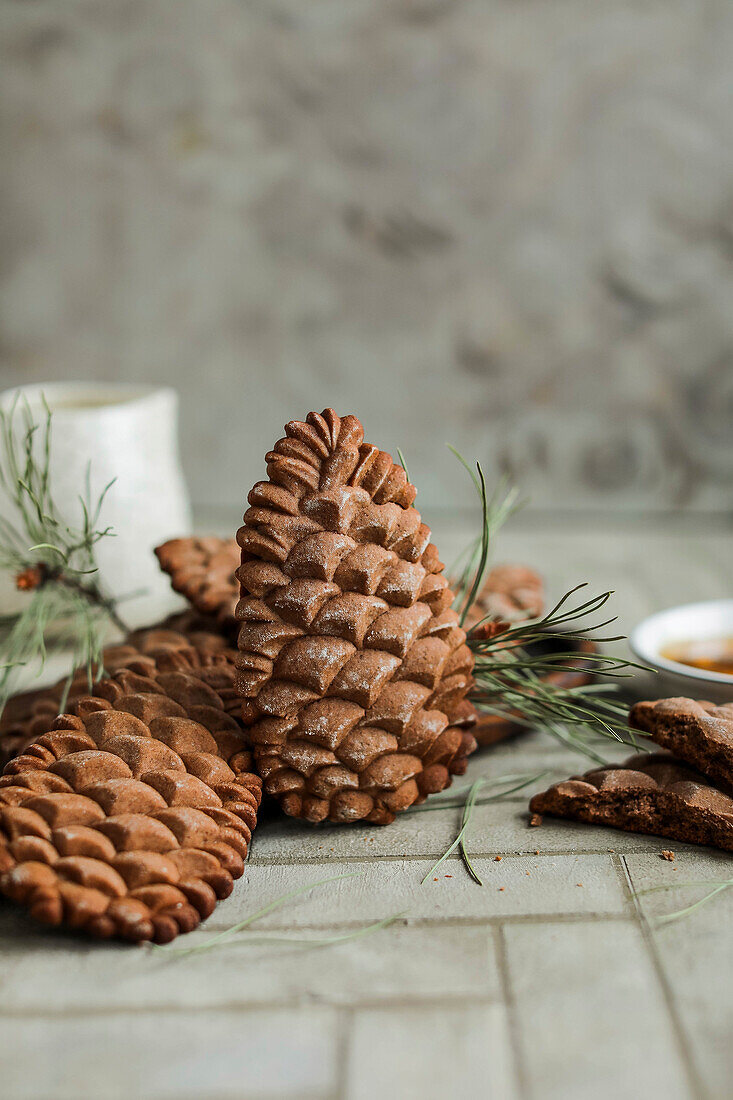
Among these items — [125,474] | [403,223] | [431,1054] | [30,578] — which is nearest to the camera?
[431,1054]

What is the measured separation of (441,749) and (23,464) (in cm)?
36

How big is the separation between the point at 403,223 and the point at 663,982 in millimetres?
820

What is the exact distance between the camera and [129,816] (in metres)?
0.32

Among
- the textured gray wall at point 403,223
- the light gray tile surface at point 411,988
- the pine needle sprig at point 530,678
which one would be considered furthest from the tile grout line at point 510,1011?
the textured gray wall at point 403,223

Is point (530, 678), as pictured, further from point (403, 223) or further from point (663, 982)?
point (403, 223)

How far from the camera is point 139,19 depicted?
3.13ft

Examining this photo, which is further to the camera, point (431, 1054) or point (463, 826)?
point (463, 826)

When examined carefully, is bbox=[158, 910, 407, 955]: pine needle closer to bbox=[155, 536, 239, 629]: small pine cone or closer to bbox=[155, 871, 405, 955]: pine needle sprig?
bbox=[155, 871, 405, 955]: pine needle sprig

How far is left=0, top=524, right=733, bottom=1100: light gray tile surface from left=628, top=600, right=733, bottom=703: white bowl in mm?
88

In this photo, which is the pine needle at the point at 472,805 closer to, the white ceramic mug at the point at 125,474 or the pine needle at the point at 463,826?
the pine needle at the point at 463,826

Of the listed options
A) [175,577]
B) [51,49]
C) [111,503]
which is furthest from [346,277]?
[175,577]

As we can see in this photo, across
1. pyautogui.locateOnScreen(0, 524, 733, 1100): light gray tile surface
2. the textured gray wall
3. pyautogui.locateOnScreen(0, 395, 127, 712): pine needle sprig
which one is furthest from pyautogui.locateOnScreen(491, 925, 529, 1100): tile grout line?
the textured gray wall

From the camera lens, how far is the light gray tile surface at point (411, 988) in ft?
0.84

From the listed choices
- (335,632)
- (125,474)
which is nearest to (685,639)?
(335,632)
